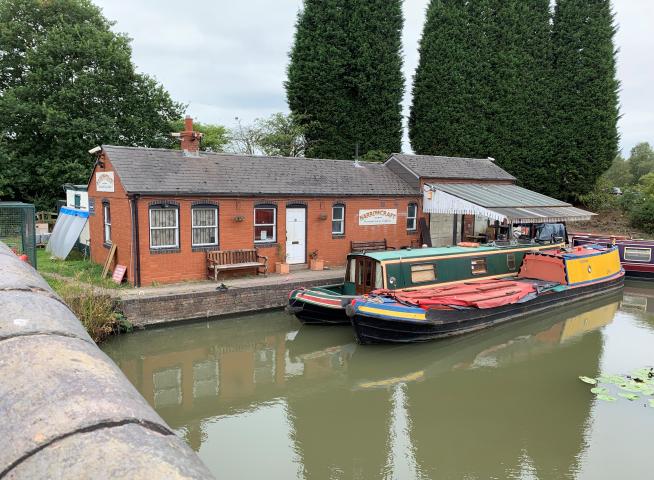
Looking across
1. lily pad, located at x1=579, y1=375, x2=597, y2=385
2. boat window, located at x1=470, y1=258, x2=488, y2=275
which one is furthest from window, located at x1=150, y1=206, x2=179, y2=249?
lily pad, located at x1=579, y1=375, x2=597, y2=385

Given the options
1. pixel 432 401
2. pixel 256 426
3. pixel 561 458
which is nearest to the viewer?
pixel 561 458

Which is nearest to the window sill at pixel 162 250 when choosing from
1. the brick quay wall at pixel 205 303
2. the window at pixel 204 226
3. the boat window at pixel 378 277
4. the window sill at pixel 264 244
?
the window at pixel 204 226

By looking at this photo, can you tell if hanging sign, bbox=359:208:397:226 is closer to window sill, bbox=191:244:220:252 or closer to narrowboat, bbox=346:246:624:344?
narrowboat, bbox=346:246:624:344

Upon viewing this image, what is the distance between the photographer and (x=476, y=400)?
911cm

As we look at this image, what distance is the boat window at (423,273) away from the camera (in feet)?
43.5

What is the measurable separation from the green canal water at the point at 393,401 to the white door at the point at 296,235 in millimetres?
3062

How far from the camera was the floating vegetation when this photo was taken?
29.8 ft

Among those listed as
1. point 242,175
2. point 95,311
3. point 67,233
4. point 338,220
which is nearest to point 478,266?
point 338,220

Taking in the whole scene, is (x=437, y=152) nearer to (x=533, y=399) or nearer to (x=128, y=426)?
(x=533, y=399)

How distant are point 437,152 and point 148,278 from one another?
22164 millimetres

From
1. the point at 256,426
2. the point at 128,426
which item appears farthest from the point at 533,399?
the point at 128,426

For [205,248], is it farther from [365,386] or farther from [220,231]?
[365,386]

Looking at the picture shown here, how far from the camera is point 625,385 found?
9.59 m

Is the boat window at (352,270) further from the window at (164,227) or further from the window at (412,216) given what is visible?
the window at (412,216)
